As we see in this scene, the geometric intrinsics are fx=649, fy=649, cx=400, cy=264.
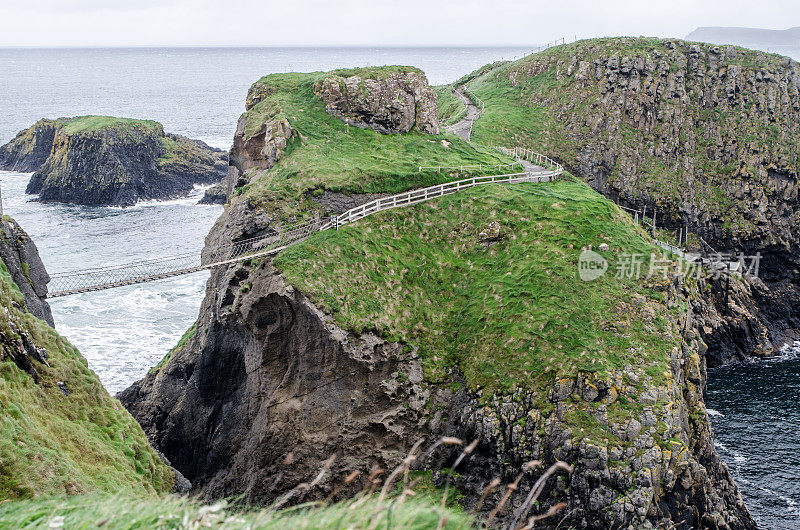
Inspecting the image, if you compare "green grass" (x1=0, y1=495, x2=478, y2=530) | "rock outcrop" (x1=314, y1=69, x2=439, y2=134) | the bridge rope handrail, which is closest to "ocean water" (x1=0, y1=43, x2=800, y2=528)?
the bridge rope handrail

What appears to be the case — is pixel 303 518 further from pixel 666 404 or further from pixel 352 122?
pixel 352 122

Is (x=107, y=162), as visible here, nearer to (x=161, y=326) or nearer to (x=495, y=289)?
(x=161, y=326)

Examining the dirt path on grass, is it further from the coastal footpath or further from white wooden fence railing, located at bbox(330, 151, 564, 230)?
the coastal footpath

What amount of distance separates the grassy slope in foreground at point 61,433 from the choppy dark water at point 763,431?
31325mm

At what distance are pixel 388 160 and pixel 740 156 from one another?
2015 inches

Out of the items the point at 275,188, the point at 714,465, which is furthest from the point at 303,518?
the point at 275,188

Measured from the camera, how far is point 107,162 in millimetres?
98188

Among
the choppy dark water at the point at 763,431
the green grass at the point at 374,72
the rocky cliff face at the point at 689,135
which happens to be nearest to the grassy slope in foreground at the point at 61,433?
the choppy dark water at the point at 763,431

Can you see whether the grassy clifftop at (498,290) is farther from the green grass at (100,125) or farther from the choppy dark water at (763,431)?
the green grass at (100,125)

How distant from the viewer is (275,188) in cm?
4056

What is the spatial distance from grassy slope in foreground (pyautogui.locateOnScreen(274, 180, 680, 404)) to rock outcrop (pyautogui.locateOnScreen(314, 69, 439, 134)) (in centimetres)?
1116

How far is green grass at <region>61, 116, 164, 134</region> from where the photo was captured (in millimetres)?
102250

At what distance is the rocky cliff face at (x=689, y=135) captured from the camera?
7275 cm

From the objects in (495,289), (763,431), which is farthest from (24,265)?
(763,431)
